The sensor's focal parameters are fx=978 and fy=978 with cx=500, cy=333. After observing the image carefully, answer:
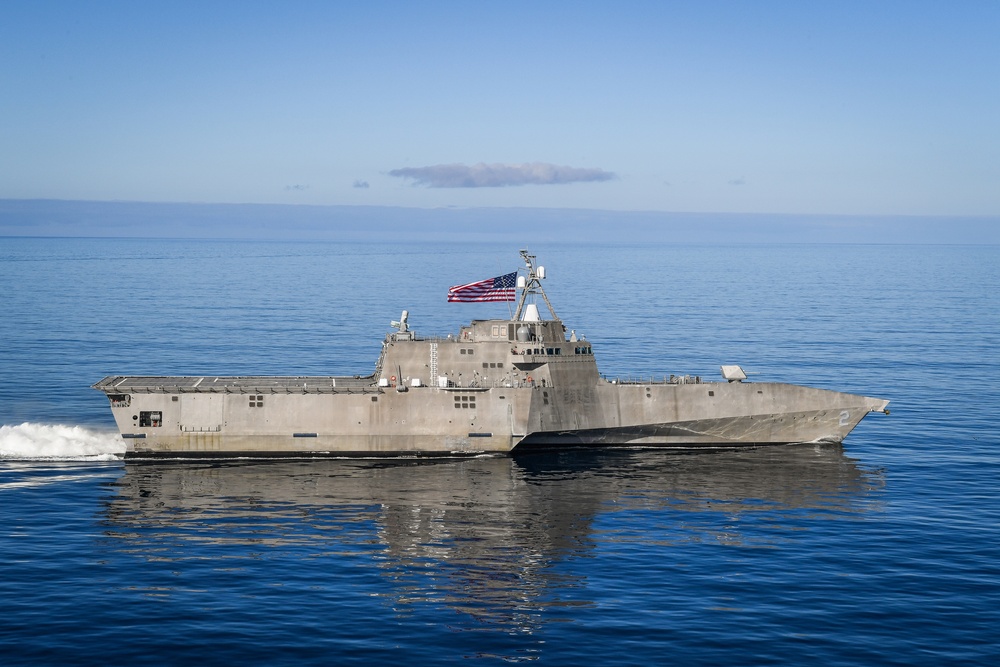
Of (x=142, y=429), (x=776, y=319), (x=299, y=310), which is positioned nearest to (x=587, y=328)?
(x=776, y=319)

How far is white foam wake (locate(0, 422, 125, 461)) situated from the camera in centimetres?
5453

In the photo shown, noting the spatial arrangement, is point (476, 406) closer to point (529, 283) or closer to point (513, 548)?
point (529, 283)

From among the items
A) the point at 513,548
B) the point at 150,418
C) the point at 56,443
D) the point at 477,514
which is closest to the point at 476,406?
the point at 477,514

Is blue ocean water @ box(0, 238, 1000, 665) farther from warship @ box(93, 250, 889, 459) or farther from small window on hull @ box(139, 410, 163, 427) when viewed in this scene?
small window on hull @ box(139, 410, 163, 427)

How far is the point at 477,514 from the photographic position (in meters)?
45.0

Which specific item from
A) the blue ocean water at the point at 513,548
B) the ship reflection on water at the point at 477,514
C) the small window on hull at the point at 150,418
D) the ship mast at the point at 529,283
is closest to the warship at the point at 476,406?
the small window on hull at the point at 150,418

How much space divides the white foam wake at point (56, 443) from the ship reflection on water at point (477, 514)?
10.4ft

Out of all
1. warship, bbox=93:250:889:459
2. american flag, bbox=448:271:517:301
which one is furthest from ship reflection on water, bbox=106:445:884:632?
american flag, bbox=448:271:517:301

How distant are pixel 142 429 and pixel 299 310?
7387 centimetres

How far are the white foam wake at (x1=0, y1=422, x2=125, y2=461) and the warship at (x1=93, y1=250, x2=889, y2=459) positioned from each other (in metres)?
1.71

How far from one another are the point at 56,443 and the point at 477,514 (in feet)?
87.2

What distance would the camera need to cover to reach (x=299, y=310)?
129 m

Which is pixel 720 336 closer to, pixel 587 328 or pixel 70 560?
pixel 587 328

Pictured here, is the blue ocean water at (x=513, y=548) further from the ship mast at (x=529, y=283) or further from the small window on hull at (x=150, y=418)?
the ship mast at (x=529, y=283)
